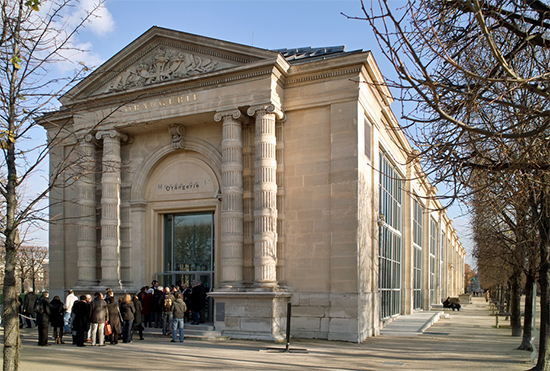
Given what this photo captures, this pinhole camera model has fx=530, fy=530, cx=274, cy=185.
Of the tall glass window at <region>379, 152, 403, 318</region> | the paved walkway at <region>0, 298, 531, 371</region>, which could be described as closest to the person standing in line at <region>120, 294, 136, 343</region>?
the paved walkway at <region>0, 298, 531, 371</region>

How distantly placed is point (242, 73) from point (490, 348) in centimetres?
1275

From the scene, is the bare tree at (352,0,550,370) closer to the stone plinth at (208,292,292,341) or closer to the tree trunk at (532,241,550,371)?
the tree trunk at (532,241,550,371)

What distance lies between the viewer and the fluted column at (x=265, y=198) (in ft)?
60.0

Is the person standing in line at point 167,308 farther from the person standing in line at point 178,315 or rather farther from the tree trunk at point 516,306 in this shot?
the tree trunk at point 516,306

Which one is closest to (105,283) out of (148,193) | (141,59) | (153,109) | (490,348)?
(148,193)

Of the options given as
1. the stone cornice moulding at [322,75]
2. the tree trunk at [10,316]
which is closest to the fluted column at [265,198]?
the stone cornice moulding at [322,75]

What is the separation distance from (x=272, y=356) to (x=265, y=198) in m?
5.95

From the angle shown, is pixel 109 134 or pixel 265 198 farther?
pixel 109 134

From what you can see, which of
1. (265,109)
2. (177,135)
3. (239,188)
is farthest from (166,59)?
(239,188)

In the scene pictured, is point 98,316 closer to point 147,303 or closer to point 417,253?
point 147,303

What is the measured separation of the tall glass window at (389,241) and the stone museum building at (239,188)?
0.27 meters

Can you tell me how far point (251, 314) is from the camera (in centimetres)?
1789

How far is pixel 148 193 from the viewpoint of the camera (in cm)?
2238

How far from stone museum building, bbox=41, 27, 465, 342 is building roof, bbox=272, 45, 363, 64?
145mm
